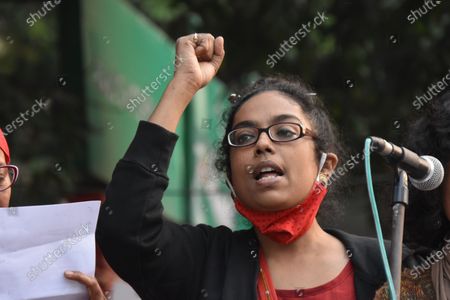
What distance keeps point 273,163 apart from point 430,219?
0.59 meters

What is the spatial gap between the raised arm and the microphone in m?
0.70

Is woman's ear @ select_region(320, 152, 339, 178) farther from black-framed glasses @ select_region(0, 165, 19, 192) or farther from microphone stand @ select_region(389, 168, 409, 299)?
black-framed glasses @ select_region(0, 165, 19, 192)

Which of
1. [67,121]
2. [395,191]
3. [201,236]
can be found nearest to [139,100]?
[67,121]

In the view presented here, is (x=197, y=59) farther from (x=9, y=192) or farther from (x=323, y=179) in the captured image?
(x=9, y=192)

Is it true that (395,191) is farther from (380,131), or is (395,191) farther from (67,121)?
(67,121)

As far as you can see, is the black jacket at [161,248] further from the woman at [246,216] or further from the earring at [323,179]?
Answer: the earring at [323,179]

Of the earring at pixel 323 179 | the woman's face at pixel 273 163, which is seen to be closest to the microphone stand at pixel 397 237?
the woman's face at pixel 273 163

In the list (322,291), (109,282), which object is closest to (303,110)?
(322,291)

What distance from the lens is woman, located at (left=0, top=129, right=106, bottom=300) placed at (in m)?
3.04

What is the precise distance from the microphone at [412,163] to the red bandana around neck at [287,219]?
0.49 meters

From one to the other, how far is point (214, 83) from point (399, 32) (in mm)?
1962

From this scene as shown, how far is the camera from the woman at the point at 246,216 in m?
3.04

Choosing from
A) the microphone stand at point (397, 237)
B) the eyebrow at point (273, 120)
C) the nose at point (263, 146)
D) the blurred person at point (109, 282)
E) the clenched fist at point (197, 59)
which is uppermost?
the clenched fist at point (197, 59)

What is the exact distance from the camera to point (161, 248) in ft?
10.1
